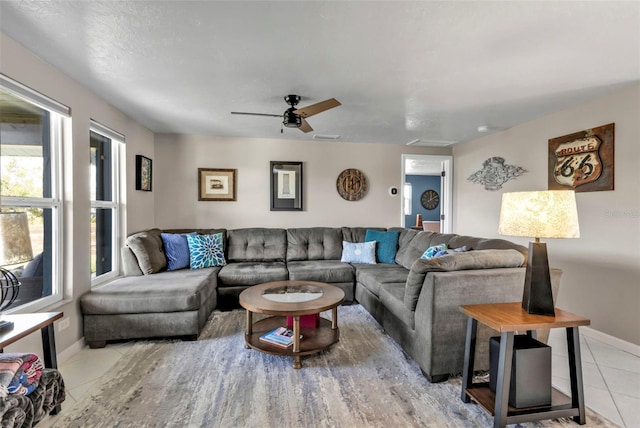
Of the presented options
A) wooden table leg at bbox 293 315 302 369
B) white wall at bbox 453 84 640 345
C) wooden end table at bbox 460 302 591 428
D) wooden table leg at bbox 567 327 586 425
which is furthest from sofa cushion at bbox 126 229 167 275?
white wall at bbox 453 84 640 345

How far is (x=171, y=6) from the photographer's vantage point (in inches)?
61.5

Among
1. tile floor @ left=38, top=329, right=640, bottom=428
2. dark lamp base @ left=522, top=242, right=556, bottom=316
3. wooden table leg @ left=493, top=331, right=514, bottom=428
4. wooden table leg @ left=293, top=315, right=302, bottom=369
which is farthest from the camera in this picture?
wooden table leg @ left=293, top=315, right=302, bottom=369

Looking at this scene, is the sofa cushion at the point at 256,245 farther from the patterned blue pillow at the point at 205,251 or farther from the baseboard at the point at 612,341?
the baseboard at the point at 612,341

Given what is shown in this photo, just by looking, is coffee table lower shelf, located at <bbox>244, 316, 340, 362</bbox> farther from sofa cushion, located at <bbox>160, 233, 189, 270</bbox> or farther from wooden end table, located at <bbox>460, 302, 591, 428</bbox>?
sofa cushion, located at <bbox>160, 233, 189, 270</bbox>

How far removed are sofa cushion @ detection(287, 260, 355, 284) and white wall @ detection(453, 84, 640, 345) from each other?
7.36 feet

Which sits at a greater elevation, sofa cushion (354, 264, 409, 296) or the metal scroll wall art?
the metal scroll wall art

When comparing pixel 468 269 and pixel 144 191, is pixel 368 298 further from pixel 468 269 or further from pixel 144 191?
pixel 144 191

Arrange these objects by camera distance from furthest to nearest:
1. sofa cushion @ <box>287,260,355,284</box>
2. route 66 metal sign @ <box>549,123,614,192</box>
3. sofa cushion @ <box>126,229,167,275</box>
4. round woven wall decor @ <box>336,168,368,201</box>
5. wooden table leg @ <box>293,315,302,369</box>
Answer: round woven wall decor @ <box>336,168,368,201</box> → sofa cushion @ <box>287,260,355,284</box> → sofa cushion @ <box>126,229,167,275</box> → route 66 metal sign @ <box>549,123,614,192</box> → wooden table leg @ <box>293,315,302,369</box>

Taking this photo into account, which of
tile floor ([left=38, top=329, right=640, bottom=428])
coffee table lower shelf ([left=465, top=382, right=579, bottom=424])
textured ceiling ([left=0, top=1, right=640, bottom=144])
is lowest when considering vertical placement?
tile floor ([left=38, top=329, right=640, bottom=428])

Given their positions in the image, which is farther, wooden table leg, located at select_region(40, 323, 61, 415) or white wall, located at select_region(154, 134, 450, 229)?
white wall, located at select_region(154, 134, 450, 229)

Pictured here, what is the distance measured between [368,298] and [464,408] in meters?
1.53

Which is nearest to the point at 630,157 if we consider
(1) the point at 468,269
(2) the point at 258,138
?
(1) the point at 468,269

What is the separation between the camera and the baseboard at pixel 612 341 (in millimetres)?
2553

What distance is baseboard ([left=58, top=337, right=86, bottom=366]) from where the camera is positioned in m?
2.32
